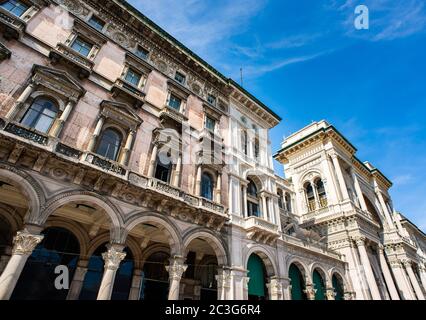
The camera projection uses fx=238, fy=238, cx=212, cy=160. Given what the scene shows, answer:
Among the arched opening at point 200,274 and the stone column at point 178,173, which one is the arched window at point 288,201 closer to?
the arched opening at point 200,274

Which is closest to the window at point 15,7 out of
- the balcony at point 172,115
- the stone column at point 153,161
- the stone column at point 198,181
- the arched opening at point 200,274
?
the balcony at point 172,115

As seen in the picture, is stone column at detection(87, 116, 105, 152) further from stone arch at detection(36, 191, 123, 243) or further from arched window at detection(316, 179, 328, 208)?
arched window at detection(316, 179, 328, 208)

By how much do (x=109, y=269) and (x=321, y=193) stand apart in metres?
28.1

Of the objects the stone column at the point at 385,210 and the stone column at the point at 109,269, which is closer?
the stone column at the point at 109,269

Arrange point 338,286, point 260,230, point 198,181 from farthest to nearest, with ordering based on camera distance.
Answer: point 338,286 → point 260,230 → point 198,181

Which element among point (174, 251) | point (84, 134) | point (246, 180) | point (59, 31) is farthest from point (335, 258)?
point (59, 31)

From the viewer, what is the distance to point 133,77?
1681 centimetres

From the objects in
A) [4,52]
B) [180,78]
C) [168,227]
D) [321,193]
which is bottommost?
[168,227]

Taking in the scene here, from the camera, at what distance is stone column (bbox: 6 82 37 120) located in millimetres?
10329

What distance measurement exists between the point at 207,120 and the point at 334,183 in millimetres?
19067

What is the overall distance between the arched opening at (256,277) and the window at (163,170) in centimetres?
797

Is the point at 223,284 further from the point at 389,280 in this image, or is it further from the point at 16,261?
the point at 389,280

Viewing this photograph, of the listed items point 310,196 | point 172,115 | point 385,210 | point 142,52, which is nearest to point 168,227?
point 172,115

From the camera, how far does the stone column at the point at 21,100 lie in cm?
1033
